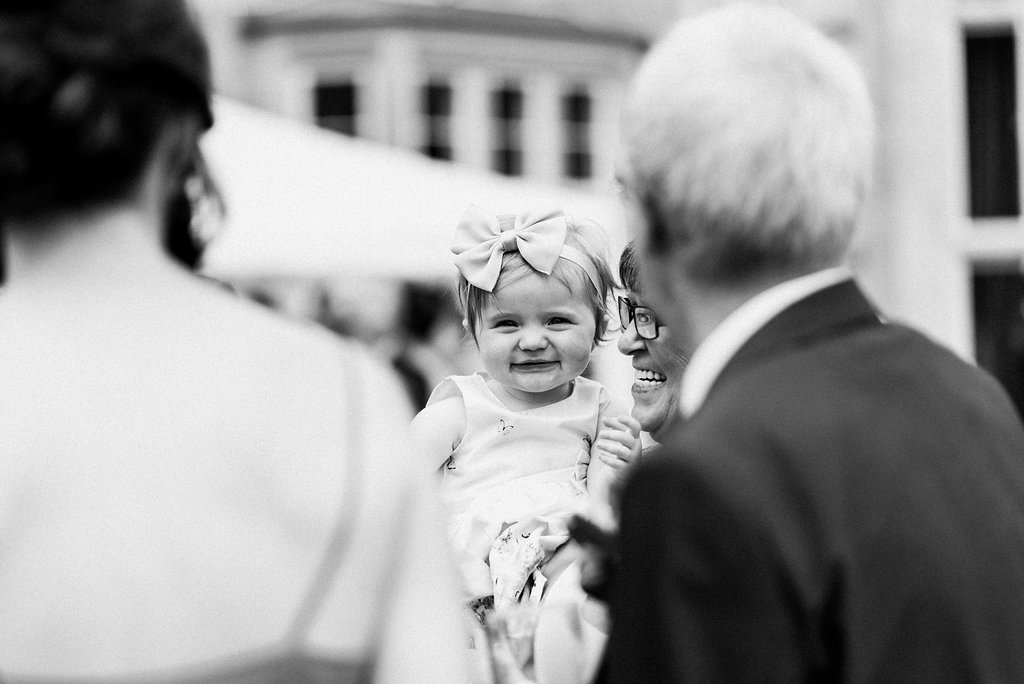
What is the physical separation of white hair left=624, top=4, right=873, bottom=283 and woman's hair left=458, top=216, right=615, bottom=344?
2.98 ft

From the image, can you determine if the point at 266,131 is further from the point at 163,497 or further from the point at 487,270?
the point at 163,497

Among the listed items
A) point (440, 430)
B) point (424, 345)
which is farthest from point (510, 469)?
point (424, 345)

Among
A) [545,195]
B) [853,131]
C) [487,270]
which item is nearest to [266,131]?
[545,195]

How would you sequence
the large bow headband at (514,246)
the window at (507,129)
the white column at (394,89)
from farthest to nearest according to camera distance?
the window at (507,129) < the white column at (394,89) < the large bow headband at (514,246)

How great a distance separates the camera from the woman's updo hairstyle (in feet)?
4.01

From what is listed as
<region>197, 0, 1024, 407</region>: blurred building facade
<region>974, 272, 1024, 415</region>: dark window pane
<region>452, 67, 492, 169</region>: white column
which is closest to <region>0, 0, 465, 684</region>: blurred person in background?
<region>974, 272, 1024, 415</region>: dark window pane

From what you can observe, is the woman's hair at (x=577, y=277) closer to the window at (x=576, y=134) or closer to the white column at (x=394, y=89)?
the white column at (x=394, y=89)

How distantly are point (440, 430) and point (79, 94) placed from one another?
1230mm

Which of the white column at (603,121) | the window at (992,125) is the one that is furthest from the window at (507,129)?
the window at (992,125)

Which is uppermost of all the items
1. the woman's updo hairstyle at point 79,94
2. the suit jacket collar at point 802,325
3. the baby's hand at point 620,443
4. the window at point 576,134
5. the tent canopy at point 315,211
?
the window at point 576,134

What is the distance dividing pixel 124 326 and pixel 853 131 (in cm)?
76

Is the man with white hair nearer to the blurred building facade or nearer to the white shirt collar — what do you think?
the white shirt collar

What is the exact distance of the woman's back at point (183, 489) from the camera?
1185 millimetres

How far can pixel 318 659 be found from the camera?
1220 millimetres
